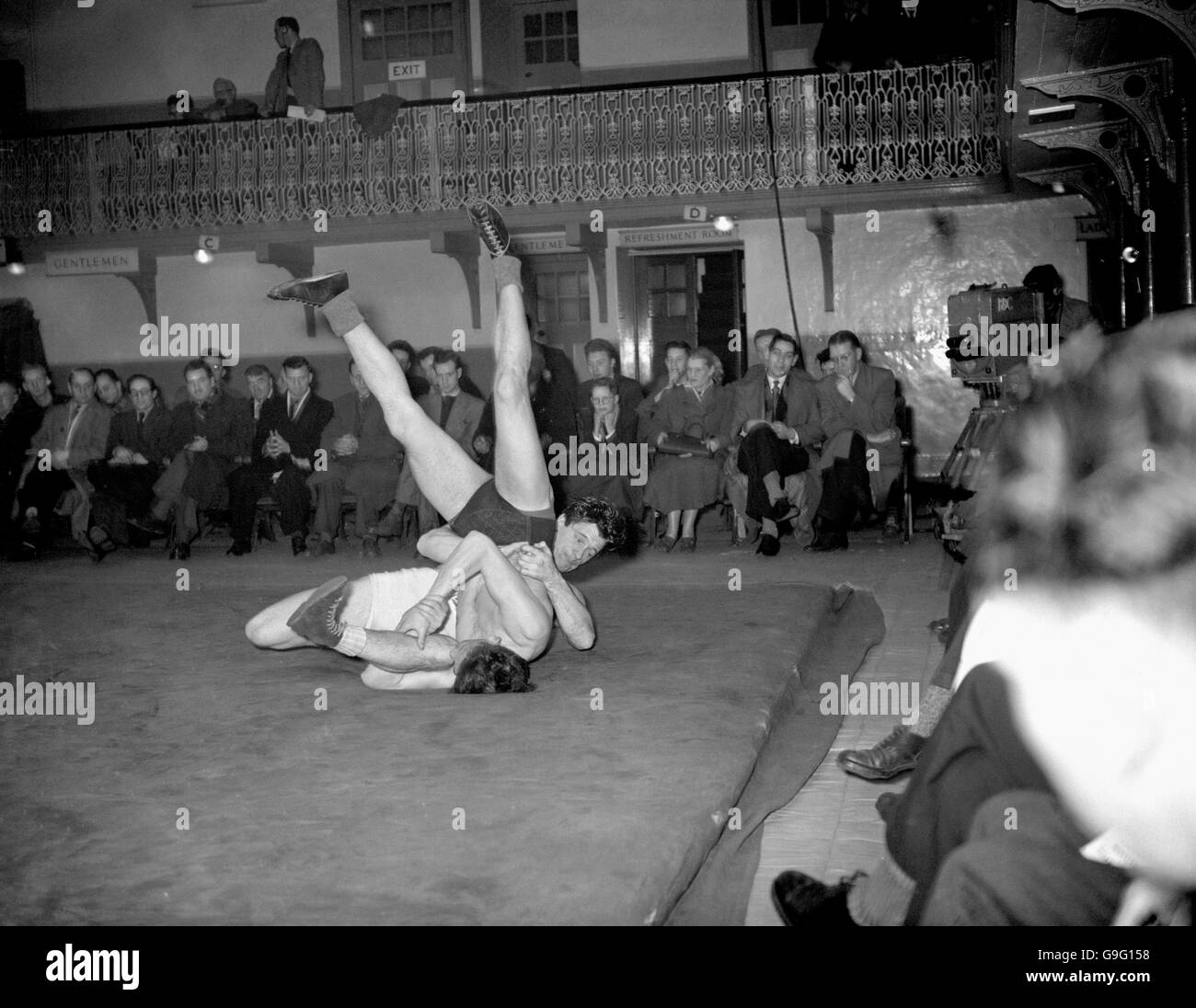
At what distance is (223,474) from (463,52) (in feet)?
21.0

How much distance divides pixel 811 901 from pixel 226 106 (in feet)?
41.6

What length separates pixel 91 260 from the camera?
43.3 ft

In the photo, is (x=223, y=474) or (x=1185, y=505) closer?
(x=1185, y=505)

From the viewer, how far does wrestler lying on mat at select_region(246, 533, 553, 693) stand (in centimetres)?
432

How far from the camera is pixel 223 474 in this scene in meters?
9.06

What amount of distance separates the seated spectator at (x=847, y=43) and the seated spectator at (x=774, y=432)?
3.82 metres

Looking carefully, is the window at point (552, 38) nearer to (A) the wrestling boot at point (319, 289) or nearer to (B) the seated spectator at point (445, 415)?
(B) the seated spectator at point (445, 415)

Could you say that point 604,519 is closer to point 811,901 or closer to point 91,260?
point 811,901


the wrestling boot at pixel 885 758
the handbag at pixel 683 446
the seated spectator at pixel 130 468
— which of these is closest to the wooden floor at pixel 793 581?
the wrestling boot at pixel 885 758

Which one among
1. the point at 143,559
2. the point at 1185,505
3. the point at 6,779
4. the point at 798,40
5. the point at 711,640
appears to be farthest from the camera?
the point at 798,40

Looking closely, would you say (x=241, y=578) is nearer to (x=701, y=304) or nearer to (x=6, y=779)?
(x=6, y=779)

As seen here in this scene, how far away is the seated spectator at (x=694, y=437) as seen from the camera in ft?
27.9

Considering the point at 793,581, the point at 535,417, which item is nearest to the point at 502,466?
the point at 793,581
